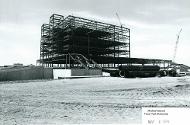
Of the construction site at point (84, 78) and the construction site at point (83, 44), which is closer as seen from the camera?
the construction site at point (84, 78)

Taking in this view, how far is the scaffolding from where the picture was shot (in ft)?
188

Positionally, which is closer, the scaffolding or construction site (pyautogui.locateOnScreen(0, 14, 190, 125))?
construction site (pyautogui.locateOnScreen(0, 14, 190, 125))

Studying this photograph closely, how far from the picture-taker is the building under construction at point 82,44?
5726 centimetres

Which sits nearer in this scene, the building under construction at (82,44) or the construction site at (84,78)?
the construction site at (84,78)

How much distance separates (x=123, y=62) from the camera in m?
70.6

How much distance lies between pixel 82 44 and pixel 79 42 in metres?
1.46

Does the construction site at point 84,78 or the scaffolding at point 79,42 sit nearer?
the construction site at point 84,78

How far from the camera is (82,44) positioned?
61.2m

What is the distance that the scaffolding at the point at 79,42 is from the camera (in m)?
57.3

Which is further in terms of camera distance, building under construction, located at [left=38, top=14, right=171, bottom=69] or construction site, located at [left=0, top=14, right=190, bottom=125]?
building under construction, located at [left=38, top=14, right=171, bottom=69]

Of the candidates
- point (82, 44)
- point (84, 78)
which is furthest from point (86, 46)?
point (84, 78)

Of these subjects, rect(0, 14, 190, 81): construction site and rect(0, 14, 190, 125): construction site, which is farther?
rect(0, 14, 190, 81): construction site

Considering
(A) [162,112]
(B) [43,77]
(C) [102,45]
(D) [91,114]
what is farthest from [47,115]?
(C) [102,45]

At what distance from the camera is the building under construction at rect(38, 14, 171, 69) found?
5726 centimetres
